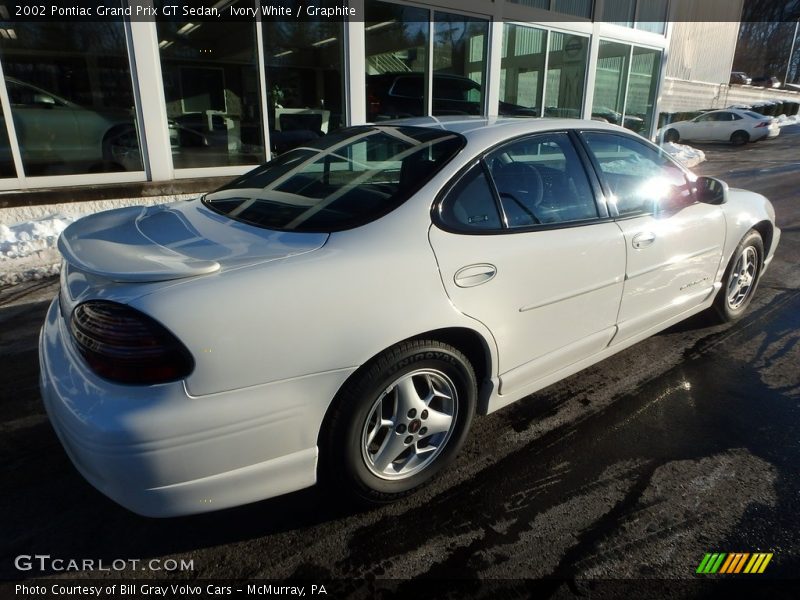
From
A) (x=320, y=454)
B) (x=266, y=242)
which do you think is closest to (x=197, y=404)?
(x=320, y=454)

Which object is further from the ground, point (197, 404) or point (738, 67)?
point (738, 67)

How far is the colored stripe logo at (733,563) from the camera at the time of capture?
1914 mm

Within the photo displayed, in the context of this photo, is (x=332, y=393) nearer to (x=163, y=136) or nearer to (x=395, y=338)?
(x=395, y=338)

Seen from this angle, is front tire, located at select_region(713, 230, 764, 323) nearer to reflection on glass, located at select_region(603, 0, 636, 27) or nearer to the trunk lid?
the trunk lid

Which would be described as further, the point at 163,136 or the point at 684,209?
the point at 163,136

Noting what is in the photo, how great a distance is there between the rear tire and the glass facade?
495 inches

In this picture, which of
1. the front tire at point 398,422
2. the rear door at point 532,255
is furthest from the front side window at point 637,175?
the front tire at point 398,422

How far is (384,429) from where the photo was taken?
2.16 meters

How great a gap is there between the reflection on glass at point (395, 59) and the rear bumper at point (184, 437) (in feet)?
26.3

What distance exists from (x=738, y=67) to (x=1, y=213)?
70300 mm

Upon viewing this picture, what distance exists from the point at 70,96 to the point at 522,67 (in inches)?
336

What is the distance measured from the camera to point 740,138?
20.7m

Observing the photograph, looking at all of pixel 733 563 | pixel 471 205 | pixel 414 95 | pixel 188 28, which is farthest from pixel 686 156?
pixel 733 563

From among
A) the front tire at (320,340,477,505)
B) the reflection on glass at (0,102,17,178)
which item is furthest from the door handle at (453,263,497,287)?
the reflection on glass at (0,102,17,178)
